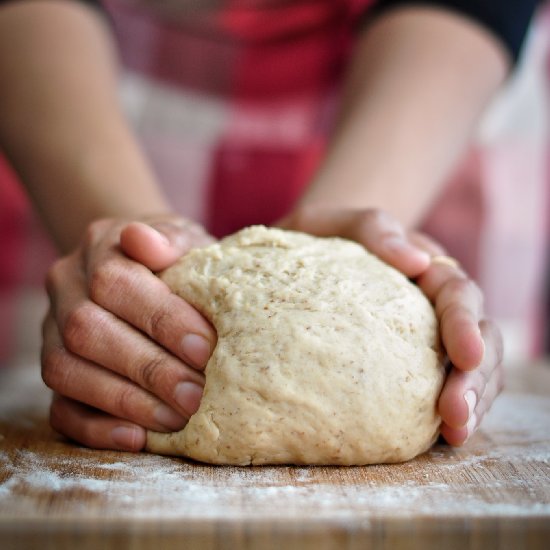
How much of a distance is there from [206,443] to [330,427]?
0.18m

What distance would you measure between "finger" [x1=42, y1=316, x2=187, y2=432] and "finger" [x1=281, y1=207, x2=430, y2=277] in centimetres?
44

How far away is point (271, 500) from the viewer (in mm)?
966

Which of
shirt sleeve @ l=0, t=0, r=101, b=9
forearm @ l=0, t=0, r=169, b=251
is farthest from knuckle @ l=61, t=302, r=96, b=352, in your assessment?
shirt sleeve @ l=0, t=0, r=101, b=9

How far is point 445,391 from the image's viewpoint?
118 cm

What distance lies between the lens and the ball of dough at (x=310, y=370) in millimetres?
1104

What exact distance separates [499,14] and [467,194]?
1.84ft

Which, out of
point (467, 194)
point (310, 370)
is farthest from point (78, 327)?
point (467, 194)

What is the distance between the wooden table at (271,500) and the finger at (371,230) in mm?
311

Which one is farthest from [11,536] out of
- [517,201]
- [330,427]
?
[517,201]

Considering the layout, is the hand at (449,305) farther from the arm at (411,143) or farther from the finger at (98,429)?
the finger at (98,429)

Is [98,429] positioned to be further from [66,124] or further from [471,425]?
[66,124]

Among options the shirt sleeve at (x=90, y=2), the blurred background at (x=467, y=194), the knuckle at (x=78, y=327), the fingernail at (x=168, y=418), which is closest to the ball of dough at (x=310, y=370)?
the fingernail at (x=168, y=418)

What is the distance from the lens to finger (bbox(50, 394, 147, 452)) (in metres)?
1.18

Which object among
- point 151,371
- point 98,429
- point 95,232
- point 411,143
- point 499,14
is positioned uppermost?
point 499,14
